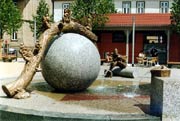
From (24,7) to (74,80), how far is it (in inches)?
1747

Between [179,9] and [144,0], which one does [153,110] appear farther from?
[144,0]

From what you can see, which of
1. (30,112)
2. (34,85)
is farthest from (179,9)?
(30,112)

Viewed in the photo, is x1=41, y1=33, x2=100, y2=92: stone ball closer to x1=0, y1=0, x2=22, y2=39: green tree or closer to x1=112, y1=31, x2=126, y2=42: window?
x1=112, y1=31, x2=126, y2=42: window

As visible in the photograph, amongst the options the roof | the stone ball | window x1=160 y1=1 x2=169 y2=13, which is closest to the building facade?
the roof

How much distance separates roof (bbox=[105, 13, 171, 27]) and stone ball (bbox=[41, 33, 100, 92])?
2392 cm

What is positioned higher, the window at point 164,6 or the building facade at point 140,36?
the window at point 164,6

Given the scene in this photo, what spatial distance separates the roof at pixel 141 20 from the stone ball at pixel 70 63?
23922 mm

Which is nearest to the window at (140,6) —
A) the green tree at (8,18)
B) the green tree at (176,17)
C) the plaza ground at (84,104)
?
the green tree at (8,18)

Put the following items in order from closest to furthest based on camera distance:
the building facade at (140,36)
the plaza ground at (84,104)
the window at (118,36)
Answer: the plaza ground at (84,104) → the building facade at (140,36) → the window at (118,36)

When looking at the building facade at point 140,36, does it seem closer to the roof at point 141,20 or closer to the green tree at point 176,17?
the roof at point 141,20

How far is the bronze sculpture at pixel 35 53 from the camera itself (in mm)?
8834

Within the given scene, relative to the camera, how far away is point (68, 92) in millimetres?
10172

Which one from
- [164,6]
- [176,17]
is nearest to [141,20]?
[176,17]

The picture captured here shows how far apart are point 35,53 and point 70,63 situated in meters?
0.89
